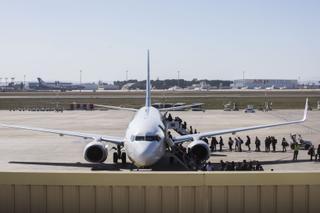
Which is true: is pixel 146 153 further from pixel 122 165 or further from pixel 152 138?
pixel 122 165

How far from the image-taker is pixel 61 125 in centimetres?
6412

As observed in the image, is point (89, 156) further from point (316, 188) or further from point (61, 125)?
point (61, 125)

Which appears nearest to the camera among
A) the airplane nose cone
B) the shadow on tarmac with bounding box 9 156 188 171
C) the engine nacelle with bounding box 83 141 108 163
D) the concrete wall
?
the concrete wall

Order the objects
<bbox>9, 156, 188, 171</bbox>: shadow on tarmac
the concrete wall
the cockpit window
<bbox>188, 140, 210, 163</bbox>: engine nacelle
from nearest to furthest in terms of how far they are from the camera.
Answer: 1. the concrete wall
2. the cockpit window
3. <bbox>9, 156, 188, 171</bbox>: shadow on tarmac
4. <bbox>188, 140, 210, 163</bbox>: engine nacelle

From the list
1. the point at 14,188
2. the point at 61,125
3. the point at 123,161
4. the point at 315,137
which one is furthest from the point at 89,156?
the point at 61,125

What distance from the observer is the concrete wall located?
30.1ft

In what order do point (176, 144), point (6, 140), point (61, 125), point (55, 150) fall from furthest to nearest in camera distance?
point (61, 125) → point (6, 140) → point (55, 150) → point (176, 144)

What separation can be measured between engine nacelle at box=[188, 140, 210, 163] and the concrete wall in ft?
64.1

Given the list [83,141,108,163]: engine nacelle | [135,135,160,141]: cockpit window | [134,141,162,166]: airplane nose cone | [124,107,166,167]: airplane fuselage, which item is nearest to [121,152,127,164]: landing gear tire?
[83,141,108,163]: engine nacelle

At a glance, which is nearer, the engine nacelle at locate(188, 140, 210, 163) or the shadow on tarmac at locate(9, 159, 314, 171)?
the shadow on tarmac at locate(9, 159, 314, 171)

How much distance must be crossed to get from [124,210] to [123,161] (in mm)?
21793

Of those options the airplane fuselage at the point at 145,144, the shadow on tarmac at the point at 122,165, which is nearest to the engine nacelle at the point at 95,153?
the shadow on tarmac at the point at 122,165

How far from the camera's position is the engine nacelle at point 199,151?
94.8ft

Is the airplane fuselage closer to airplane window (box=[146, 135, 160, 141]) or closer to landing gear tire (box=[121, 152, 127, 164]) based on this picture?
airplane window (box=[146, 135, 160, 141])
